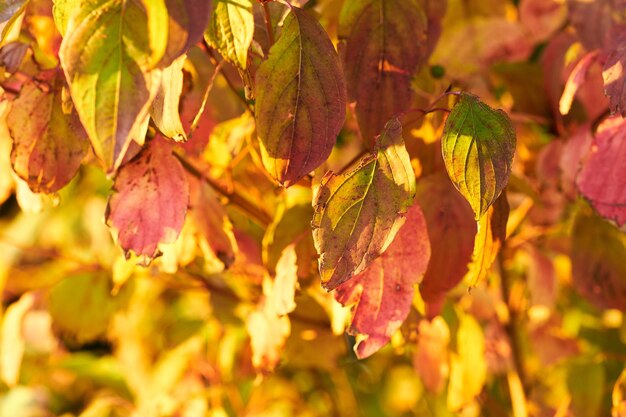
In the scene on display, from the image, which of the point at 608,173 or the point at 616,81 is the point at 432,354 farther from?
the point at 616,81

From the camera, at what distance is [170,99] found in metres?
0.61

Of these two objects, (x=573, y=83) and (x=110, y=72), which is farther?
(x=573, y=83)

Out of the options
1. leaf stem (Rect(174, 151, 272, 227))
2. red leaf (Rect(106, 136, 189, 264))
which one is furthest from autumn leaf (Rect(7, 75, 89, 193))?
leaf stem (Rect(174, 151, 272, 227))

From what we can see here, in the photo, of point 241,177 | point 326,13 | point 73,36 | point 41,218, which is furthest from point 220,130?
point 41,218

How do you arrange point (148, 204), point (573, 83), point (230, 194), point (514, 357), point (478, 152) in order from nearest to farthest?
point (478, 152) → point (148, 204) → point (573, 83) → point (230, 194) → point (514, 357)

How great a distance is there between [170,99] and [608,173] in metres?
0.41

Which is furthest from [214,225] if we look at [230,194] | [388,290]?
[388,290]

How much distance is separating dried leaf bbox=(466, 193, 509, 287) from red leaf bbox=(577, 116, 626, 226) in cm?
12

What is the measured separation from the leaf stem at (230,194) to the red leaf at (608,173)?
0.39m

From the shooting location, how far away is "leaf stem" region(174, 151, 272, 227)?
0.90 metres

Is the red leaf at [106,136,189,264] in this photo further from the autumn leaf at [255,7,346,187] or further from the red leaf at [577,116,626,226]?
the red leaf at [577,116,626,226]

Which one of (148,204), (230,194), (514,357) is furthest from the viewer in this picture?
(514,357)

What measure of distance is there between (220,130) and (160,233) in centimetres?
30

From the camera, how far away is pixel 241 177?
108 cm
